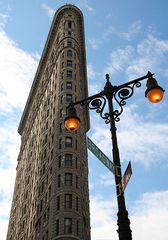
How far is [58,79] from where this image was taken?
70188 mm

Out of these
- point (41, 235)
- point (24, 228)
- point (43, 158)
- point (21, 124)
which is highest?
point (21, 124)

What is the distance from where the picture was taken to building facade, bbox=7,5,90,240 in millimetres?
49000

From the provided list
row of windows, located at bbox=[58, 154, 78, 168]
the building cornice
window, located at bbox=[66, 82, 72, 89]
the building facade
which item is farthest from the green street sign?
the building cornice

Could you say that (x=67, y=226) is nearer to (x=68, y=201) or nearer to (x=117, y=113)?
(x=68, y=201)

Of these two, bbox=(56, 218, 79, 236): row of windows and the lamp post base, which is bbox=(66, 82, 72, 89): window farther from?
the lamp post base

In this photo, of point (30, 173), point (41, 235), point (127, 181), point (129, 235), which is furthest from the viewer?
point (30, 173)

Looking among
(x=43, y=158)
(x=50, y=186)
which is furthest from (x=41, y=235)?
(x=43, y=158)

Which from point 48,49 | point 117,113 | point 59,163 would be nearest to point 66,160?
point 59,163

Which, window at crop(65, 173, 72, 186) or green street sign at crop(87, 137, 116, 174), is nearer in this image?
green street sign at crop(87, 137, 116, 174)

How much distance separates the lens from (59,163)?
5494 cm

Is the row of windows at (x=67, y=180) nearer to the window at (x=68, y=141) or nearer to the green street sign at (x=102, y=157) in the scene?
the window at (x=68, y=141)

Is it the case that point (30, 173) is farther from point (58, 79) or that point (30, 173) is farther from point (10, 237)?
point (58, 79)

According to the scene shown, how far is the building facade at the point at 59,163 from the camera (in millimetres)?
49000

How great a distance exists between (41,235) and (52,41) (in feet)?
185
